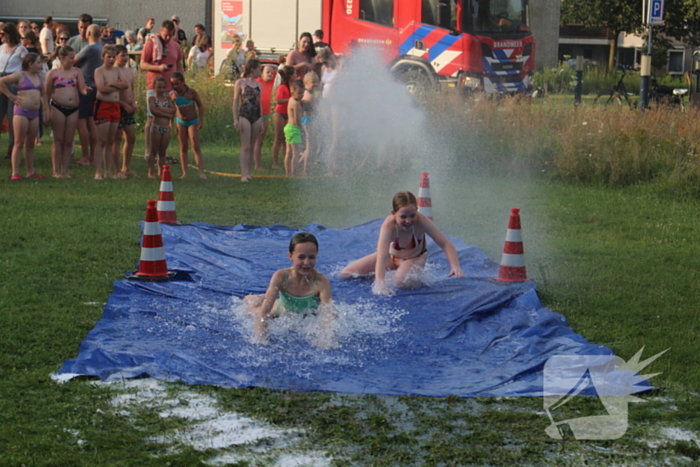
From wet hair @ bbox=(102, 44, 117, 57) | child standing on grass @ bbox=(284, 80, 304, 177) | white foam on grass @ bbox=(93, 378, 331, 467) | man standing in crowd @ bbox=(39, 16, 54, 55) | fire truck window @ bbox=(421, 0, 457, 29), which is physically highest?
fire truck window @ bbox=(421, 0, 457, 29)

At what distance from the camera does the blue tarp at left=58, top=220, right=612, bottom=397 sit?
5.34 m

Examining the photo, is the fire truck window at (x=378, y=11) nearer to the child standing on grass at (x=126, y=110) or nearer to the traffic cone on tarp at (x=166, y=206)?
the child standing on grass at (x=126, y=110)

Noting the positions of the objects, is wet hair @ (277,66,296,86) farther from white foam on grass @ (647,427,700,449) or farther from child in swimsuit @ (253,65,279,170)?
white foam on grass @ (647,427,700,449)

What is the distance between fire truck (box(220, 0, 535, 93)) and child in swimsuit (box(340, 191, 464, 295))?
41.9 feet

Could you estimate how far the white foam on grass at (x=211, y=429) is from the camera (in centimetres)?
416

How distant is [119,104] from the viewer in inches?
527

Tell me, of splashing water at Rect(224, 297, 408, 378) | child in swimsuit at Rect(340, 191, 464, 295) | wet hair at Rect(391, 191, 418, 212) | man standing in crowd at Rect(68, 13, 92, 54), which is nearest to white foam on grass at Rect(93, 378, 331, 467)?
splashing water at Rect(224, 297, 408, 378)

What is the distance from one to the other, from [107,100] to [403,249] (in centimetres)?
682

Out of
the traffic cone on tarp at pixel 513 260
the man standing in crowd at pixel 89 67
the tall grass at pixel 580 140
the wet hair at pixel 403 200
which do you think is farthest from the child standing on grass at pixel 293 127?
the traffic cone on tarp at pixel 513 260

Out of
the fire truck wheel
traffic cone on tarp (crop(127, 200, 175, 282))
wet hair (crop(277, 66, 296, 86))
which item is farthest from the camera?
the fire truck wheel

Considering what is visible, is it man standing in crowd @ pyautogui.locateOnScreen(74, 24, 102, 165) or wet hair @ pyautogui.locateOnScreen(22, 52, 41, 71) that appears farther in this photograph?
man standing in crowd @ pyautogui.locateOnScreen(74, 24, 102, 165)

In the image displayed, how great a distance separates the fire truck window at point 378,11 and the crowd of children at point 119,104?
6.71m

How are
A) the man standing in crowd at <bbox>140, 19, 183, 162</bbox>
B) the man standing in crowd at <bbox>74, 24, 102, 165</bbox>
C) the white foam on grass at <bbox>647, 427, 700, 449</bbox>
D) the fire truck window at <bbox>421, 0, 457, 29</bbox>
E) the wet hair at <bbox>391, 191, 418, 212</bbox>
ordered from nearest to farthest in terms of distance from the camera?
the white foam on grass at <bbox>647, 427, 700, 449</bbox> → the wet hair at <bbox>391, 191, 418, 212</bbox> → the man standing in crowd at <bbox>74, 24, 102, 165</bbox> → the man standing in crowd at <bbox>140, 19, 183, 162</bbox> → the fire truck window at <bbox>421, 0, 457, 29</bbox>

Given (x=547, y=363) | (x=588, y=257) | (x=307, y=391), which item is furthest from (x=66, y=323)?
(x=588, y=257)
